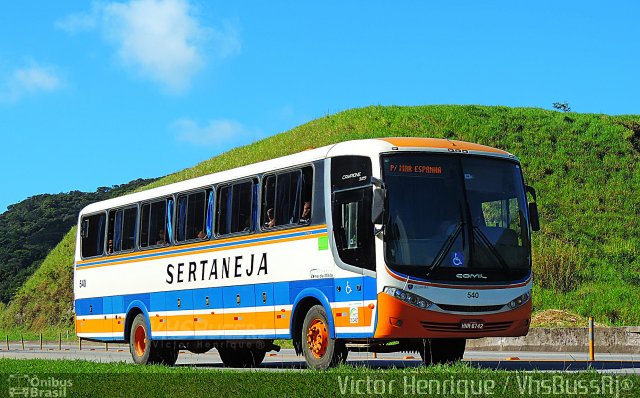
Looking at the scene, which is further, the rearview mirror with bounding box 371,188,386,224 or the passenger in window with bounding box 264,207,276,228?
the passenger in window with bounding box 264,207,276,228

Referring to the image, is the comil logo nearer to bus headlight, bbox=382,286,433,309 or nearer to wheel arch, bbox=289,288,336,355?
bus headlight, bbox=382,286,433,309

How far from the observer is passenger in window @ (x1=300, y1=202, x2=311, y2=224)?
1897cm

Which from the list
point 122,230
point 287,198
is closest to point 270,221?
point 287,198

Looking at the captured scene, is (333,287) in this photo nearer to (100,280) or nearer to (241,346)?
(241,346)

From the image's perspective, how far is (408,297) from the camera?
677 inches

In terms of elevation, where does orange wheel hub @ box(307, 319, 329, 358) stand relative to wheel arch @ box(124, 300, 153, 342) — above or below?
below

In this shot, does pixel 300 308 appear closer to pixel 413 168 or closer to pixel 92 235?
pixel 413 168

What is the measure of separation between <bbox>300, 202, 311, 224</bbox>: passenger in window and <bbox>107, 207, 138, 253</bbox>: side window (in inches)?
301

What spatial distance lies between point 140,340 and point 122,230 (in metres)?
2.82

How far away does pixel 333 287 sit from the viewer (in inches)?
714

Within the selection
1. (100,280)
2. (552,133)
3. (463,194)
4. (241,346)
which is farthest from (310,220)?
(552,133)

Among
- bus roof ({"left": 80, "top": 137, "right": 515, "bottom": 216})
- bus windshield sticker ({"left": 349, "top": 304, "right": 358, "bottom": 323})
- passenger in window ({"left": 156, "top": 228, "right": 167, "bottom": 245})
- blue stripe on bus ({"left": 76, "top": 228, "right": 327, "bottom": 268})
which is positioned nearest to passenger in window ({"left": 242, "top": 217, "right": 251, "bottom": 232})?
blue stripe on bus ({"left": 76, "top": 228, "right": 327, "bottom": 268})


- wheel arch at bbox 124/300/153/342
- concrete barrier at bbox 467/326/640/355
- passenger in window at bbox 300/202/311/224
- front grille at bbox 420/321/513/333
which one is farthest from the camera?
concrete barrier at bbox 467/326/640/355

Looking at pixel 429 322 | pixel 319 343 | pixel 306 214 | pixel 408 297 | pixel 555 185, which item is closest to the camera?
pixel 408 297
